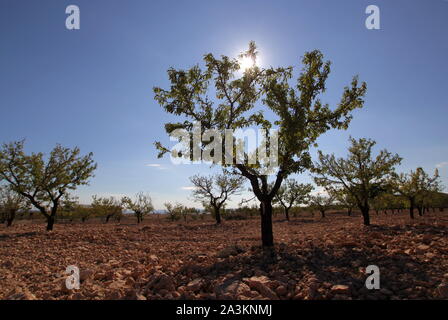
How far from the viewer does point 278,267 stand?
24.4ft

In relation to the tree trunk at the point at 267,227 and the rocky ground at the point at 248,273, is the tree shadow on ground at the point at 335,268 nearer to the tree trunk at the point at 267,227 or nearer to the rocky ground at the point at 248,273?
the rocky ground at the point at 248,273

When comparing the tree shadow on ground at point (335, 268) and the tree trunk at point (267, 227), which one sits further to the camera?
the tree trunk at point (267, 227)

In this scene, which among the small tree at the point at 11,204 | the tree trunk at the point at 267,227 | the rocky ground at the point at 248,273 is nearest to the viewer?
the rocky ground at the point at 248,273

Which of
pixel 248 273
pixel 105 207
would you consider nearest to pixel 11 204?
pixel 105 207

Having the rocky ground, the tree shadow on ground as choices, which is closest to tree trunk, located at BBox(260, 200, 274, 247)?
the rocky ground

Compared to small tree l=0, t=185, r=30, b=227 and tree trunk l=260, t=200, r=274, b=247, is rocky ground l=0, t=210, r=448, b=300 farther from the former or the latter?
small tree l=0, t=185, r=30, b=227

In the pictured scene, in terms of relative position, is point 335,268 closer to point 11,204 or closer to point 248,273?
point 248,273

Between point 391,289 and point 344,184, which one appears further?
point 344,184

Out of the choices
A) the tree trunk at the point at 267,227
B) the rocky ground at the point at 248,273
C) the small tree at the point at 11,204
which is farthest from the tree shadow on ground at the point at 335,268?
the small tree at the point at 11,204

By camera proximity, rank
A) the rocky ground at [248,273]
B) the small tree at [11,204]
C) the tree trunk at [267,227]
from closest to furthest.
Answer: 1. the rocky ground at [248,273]
2. the tree trunk at [267,227]
3. the small tree at [11,204]

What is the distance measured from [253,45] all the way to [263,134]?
4.01 metres

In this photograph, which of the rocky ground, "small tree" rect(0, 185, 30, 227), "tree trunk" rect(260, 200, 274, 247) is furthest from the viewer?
"small tree" rect(0, 185, 30, 227)
